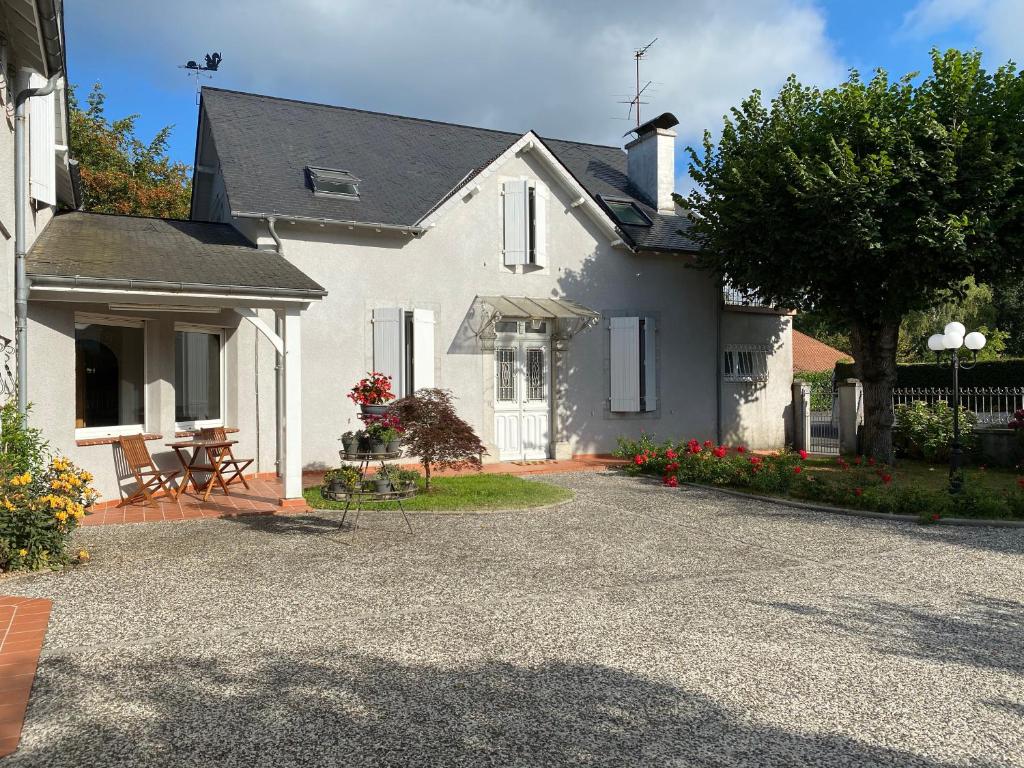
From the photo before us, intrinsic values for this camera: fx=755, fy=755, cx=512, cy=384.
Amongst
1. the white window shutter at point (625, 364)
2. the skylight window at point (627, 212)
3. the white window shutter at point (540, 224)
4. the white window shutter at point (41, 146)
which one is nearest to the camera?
the white window shutter at point (41, 146)

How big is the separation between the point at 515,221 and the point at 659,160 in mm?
5071

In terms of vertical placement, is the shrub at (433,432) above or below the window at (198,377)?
below

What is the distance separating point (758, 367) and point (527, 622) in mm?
13439

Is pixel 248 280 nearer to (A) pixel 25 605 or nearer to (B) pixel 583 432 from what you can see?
(A) pixel 25 605

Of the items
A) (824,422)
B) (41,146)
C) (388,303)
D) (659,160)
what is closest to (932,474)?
(659,160)

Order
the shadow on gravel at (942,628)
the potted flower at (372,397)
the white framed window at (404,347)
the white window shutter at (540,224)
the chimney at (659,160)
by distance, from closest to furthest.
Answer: the shadow on gravel at (942,628)
the potted flower at (372,397)
the white framed window at (404,347)
the white window shutter at (540,224)
the chimney at (659,160)

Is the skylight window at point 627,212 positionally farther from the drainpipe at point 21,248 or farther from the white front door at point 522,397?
the drainpipe at point 21,248

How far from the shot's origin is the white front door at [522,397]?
14250 mm

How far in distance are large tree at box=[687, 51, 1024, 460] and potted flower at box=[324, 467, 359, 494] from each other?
8522 mm

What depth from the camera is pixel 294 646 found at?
4680 mm

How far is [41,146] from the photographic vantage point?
9.38m

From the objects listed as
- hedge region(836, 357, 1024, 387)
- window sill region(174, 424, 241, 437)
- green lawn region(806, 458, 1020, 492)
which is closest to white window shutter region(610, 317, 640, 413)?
green lawn region(806, 458, 1020, 492)

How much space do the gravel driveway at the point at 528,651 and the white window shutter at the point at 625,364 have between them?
7171 millimetres

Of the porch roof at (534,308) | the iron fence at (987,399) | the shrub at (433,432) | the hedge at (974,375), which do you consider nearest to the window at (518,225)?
the porch roof at (534,308)
